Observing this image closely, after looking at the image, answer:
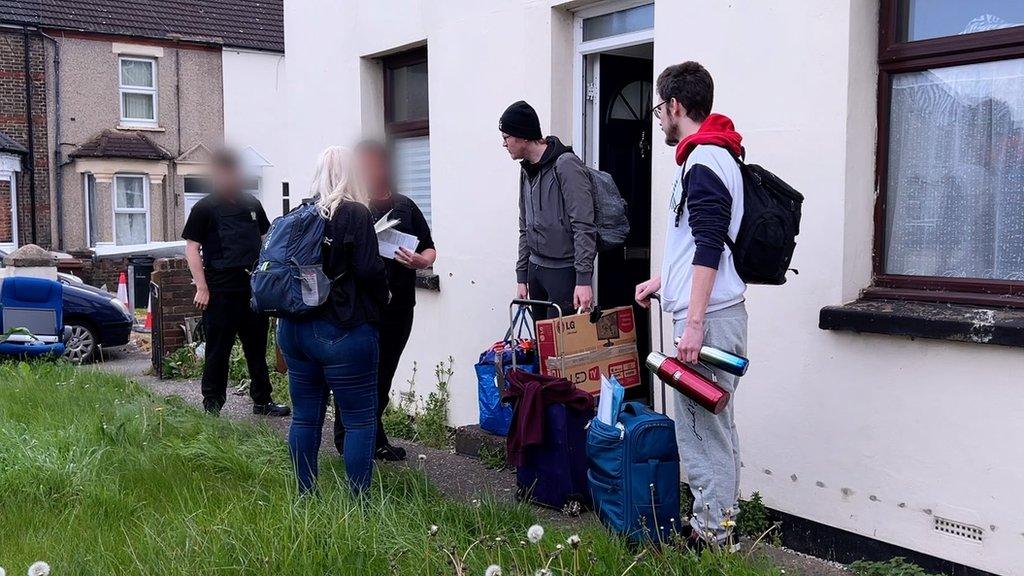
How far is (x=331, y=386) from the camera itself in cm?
480

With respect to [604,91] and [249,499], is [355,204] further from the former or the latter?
[604,91]

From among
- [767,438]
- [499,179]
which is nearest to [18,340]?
[499,179]

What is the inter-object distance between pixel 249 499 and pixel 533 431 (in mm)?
1449

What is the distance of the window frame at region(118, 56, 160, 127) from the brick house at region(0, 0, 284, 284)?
0.03 meters

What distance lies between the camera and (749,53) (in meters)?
4.85

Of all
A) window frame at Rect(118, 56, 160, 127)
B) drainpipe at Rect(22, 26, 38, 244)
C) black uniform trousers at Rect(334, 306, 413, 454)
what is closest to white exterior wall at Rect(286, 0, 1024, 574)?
black uniform trousers at Rect(334, 306, 413, 454)

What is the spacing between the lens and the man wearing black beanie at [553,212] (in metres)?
5.52

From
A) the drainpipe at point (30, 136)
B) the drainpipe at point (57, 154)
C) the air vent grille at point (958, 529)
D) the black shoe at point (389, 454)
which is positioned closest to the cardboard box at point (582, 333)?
the black shoe at point (389, 454)

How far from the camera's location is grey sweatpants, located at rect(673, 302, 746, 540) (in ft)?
13.4

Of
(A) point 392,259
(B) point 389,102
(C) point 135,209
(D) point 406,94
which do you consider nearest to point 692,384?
(A) point 392,259

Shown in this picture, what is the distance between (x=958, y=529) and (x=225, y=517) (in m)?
3.18

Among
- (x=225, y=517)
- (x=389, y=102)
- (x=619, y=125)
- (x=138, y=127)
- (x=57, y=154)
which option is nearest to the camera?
(x=225, y=517)

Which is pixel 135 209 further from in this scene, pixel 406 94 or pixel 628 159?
pixel 628 159

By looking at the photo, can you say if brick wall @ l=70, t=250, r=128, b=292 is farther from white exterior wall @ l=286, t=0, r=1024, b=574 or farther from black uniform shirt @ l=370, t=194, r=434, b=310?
white exterior wall @ l=286, t=0, r=1024, b=574
